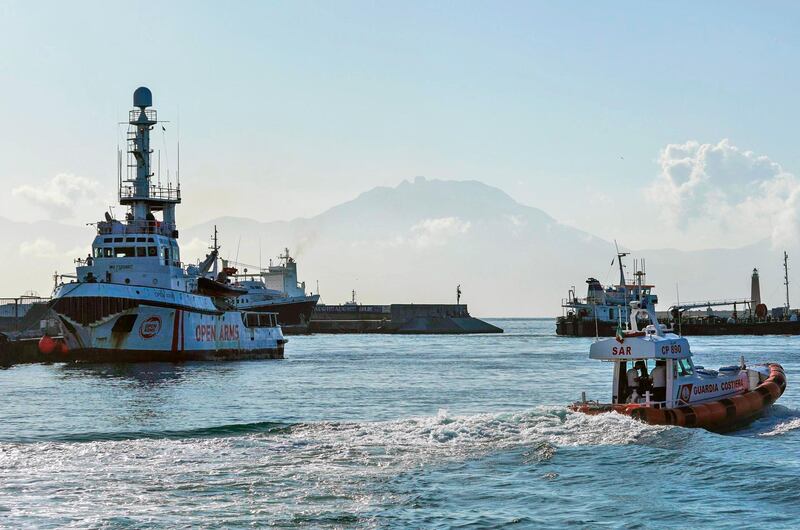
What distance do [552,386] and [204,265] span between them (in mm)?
62701

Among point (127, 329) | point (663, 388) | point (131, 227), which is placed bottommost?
point (663, 388)

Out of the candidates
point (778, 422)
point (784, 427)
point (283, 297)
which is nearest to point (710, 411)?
point (784, 427)

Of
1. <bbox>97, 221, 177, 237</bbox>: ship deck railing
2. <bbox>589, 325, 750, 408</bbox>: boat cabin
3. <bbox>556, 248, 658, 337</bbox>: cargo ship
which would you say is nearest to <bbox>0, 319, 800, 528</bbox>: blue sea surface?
<bbox>589, 325, 750, 408</bbox>: boat cabin

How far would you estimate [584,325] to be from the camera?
548 feet

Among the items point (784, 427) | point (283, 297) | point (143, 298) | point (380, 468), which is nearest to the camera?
point (380, 468)

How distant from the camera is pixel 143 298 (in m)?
73.8

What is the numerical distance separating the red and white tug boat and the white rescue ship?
48.1 m

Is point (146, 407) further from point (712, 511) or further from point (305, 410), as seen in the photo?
point (712, 511)

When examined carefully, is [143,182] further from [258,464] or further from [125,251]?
[258,464]

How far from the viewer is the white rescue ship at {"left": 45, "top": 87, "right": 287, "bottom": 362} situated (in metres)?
73.5

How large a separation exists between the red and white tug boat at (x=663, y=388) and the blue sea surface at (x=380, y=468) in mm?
737

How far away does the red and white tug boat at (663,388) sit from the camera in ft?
103

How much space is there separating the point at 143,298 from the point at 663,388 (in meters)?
48.9

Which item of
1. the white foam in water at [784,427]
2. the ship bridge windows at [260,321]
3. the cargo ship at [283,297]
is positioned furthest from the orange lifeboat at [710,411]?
the cargo ship at [283,297]
